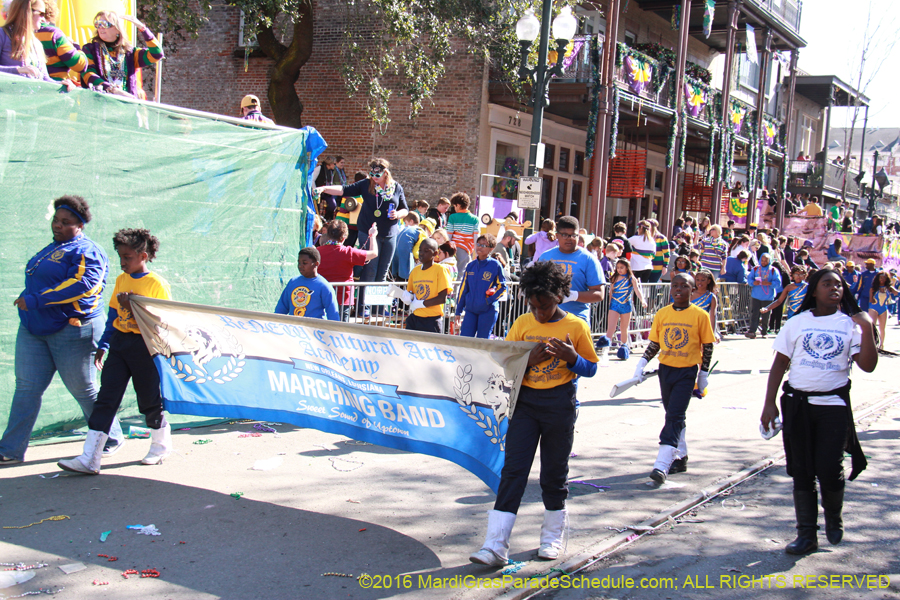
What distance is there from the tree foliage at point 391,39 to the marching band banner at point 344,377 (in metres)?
10.9

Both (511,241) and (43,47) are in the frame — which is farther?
(511,241)

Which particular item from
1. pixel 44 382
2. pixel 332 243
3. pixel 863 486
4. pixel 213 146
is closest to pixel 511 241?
pixel 332 243

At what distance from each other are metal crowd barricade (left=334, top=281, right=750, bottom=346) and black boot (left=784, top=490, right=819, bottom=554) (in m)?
4.12

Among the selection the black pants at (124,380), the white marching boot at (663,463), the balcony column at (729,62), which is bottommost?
the white marching boot at (663,463)

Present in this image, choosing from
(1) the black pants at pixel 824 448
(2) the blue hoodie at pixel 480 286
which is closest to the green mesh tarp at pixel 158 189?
(2) the blue hoodie at pixel 480 286

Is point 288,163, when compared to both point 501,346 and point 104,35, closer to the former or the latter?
point 104,35

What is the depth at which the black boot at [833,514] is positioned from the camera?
16.1 feet

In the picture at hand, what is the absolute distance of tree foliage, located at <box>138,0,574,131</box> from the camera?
1549cm

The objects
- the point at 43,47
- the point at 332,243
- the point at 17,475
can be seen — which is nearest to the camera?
the point at 17,475

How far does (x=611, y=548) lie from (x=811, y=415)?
145 centimetres

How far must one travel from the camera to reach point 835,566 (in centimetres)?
467

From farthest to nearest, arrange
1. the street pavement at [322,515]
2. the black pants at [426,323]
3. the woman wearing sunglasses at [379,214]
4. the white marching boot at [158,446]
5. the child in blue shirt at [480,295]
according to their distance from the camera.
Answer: the woman wearing sunglasses at [379,214]
the black pants at [426,323]
the child in blue shirt at [480,295]
the white marching boot at [158,446]
the street pavement at [322,515]

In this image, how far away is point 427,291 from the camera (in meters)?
8.26

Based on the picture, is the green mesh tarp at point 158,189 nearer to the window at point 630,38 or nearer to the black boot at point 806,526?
the black boot at point 806,526
